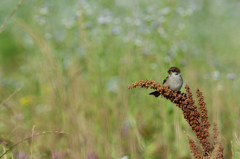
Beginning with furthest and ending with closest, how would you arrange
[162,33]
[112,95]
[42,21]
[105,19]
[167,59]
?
[112,95] < [42,21] < [105,19] < [162,33] < [167,59]

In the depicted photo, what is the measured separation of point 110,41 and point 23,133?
6.63 ft

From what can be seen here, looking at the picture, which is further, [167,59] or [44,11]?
[44,11]

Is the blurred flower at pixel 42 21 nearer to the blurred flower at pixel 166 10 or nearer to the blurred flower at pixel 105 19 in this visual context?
the blurred flower at pixel 105 19

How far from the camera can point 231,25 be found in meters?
7.42

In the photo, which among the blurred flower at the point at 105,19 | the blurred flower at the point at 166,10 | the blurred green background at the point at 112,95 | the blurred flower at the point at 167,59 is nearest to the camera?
the blurred green background at the point at 112,95

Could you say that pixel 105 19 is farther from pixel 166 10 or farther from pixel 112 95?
pixel 112 95

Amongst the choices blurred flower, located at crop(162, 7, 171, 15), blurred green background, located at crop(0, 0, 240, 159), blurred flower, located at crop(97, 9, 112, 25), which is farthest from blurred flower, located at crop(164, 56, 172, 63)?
blurred flower, located at crop(97, 9, 112, 25)

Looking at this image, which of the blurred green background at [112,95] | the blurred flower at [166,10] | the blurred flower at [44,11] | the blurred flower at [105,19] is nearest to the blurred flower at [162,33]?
the blurred green background at [112,95]

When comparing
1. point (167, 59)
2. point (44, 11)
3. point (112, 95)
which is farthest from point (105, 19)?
point (112, 95)

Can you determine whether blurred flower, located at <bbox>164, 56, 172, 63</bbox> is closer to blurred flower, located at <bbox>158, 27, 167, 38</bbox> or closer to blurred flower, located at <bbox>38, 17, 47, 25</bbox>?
blurred flower, located at <bbox>158, 27, 167, 38</bbox>

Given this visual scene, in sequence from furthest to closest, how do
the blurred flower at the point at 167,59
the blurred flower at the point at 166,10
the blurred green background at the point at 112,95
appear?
the blurred flower at the point at 166,10 < the blurred flower at the point at 167,59 < the blurred green background at the point at 112,95

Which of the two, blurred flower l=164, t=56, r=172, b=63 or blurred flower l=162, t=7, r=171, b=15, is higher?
blurred flower l=162, t=7, r=171, b=15

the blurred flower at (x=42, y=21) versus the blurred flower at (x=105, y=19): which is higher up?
the blurred flower at (x=42, y=21)

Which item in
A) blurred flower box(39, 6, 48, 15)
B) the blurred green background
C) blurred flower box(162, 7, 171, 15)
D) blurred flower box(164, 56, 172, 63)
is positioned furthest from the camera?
blurred flower box(39, 6, 48, 15)
